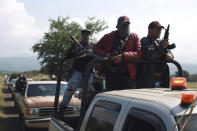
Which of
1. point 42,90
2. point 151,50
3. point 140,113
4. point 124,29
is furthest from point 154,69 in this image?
point 42,90

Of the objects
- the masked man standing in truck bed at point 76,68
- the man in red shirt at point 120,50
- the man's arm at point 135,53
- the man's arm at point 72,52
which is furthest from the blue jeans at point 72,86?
the man's arm at point 135,53

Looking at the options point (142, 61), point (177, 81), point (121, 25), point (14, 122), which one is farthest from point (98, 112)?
point (14, 122)

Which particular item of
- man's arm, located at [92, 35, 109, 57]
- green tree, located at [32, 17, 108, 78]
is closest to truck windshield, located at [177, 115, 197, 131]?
man's arm, located at [92, 35, 109, 57]

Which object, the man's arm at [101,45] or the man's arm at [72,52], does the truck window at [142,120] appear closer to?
the man's arm at [101,45]

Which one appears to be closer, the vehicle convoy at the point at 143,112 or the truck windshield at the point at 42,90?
the vehicle convoy at the point at 143,112

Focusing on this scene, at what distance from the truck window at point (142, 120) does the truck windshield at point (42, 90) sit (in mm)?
6953

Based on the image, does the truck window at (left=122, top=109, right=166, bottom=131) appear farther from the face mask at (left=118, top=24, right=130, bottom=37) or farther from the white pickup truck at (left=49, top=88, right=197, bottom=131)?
the face mask at (left=118, top=24, right=130, bottom=37)

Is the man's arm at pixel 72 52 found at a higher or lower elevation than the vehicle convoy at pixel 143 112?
higher

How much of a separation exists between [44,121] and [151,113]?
6219 millimetres

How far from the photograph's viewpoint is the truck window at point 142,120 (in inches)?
79.7

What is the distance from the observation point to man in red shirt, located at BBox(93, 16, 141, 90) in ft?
13.5

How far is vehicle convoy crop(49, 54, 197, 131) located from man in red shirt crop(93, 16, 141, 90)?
0.91 metres

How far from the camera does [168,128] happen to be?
6.33 ft

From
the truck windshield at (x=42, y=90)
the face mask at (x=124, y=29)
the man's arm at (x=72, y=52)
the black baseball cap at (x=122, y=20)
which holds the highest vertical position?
the black baseball cap at (x=122, y=20)
